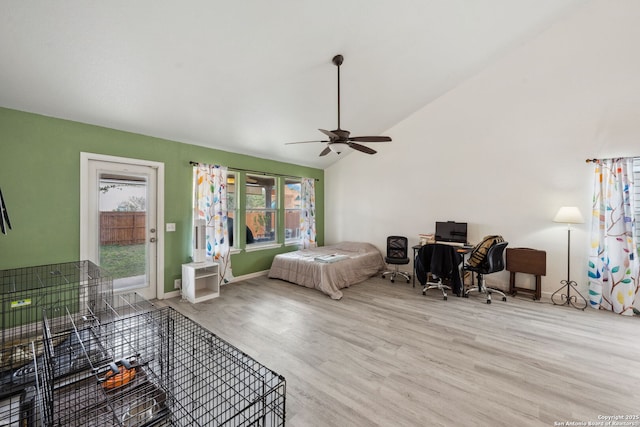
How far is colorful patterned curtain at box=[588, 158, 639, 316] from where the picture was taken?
11.3 feet

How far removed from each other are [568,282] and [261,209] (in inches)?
208

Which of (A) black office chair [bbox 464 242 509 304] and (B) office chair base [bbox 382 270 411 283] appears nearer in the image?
(A) black office chair [bbox 464 242 509 304]

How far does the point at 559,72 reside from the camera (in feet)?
12.8

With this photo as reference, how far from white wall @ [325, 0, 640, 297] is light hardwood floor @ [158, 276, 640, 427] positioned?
1.36 meters

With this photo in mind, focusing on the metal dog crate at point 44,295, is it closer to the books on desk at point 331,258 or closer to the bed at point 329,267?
the bed at point 329,267

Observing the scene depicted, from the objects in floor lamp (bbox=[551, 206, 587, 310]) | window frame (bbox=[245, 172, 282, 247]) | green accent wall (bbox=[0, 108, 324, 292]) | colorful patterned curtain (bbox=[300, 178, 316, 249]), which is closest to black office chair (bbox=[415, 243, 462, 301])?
floor lamp (bbox=[551, 206, 587, 310])

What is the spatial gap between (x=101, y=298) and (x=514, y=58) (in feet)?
21.2

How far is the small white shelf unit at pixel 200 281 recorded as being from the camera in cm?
384

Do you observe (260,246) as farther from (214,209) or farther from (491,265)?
(491,265)

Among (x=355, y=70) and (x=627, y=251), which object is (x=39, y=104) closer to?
(x=355, y=70)

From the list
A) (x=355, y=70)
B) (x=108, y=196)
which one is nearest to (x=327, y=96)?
(x=355, y=70)

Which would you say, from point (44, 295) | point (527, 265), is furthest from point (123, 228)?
point (527, 265)

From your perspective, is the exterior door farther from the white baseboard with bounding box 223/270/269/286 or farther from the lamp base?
the lamp base

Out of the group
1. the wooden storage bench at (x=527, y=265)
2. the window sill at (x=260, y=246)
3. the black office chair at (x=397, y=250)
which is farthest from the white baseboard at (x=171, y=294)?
the wooden storage bench at (x=527, y=265)
